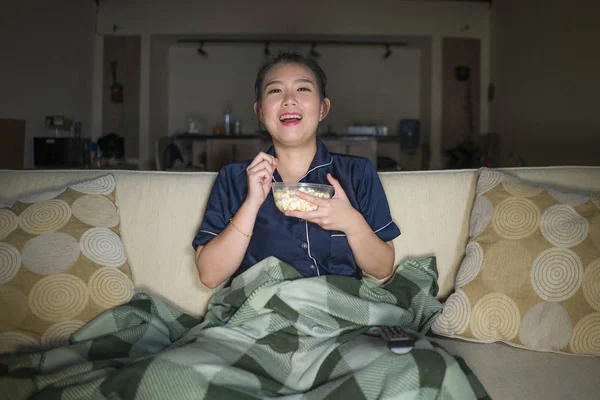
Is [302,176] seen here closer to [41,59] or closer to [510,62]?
[41,59]

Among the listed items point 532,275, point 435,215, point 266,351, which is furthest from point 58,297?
point 532,275

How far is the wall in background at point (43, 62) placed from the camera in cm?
418

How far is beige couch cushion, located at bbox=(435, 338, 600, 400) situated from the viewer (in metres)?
1.04

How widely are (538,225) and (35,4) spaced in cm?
485

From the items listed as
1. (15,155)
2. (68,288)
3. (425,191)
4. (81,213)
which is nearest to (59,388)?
(68,288)

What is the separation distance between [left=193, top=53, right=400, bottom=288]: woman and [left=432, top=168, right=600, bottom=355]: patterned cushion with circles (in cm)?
24

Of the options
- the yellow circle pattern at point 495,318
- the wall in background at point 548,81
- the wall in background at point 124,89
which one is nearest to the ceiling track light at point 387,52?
the wall in background at point 548,81

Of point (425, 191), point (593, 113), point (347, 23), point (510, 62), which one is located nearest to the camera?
point (425, 191)

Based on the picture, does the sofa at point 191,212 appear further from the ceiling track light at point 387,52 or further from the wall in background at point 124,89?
the ceiling track light at point 387,52

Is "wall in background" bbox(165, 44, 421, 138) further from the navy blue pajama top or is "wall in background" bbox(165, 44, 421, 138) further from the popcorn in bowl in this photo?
the popcorn in bowl

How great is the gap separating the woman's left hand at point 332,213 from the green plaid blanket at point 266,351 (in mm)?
129

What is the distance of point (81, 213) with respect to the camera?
4.49ft

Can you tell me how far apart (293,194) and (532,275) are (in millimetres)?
650

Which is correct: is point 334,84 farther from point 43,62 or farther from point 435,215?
point 435,215
